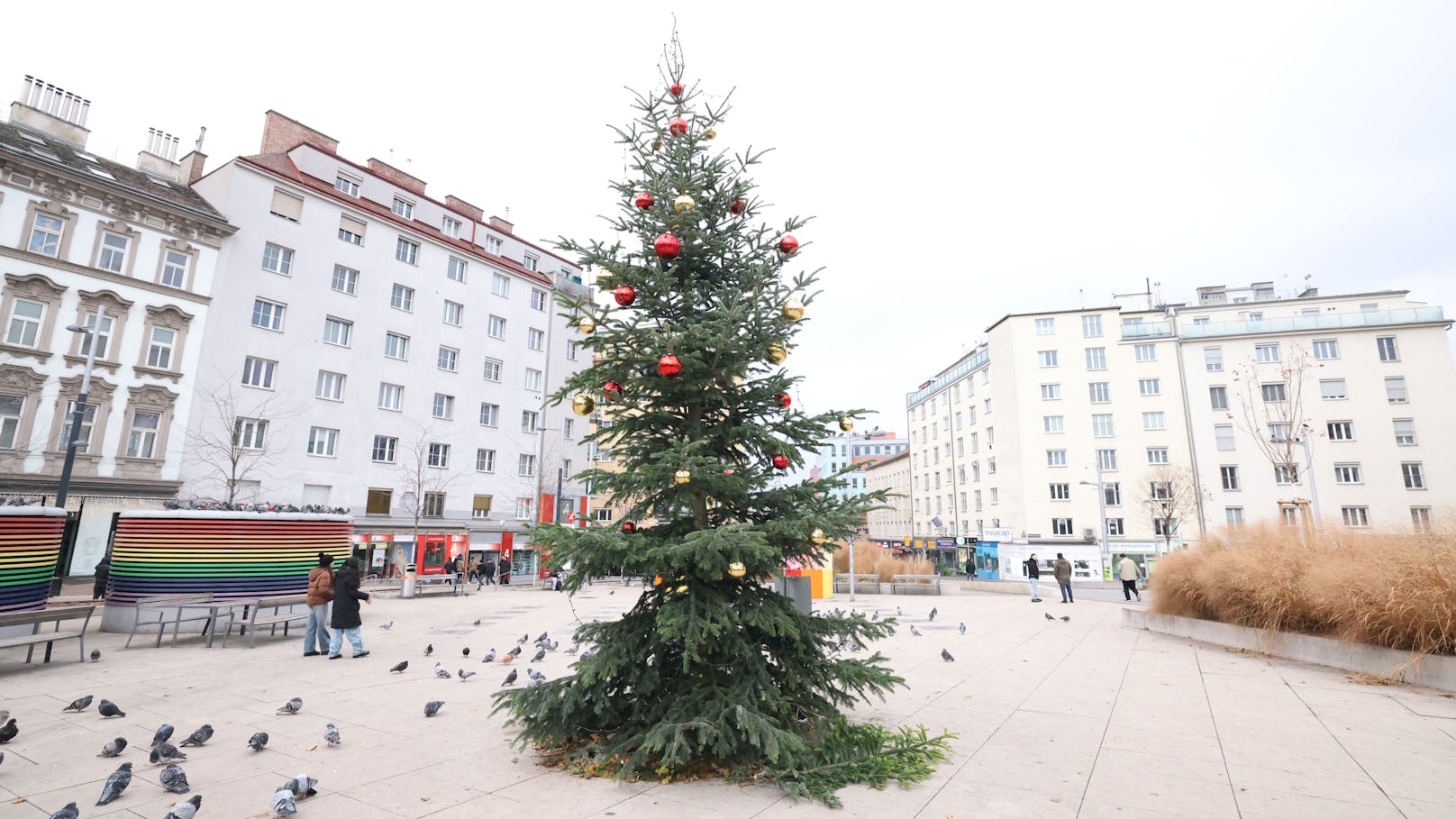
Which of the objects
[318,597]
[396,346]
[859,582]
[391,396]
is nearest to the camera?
[318,597]

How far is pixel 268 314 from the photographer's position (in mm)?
28797

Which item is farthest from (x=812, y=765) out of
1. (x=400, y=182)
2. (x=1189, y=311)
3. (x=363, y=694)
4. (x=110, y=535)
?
(x=1189, y=311)

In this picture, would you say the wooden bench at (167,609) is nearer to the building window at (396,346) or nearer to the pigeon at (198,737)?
the pigeon at (198,737)

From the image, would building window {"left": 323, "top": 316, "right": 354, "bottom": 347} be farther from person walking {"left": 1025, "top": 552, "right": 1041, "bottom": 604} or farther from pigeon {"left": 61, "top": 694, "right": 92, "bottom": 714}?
person walking {"left": 1025, "top": 552, "right": 1041, "bottom": 604}

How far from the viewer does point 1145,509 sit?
A: 4428 centimetres

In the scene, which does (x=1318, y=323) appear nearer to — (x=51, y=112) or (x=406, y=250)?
(x=406, y=250)

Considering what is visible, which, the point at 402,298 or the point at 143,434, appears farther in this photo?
the point at 402,298

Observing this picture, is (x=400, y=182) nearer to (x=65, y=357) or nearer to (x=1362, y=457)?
(x=65, y=357)

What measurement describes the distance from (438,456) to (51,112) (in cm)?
2172

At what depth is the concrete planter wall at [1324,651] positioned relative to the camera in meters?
7.65

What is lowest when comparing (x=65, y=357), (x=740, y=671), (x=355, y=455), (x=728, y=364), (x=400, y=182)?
(x=740, y=671)

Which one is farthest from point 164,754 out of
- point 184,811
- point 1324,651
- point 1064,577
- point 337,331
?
point 337,331

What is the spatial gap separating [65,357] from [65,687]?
76.2 ft

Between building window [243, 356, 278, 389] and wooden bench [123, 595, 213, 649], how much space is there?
18.9m
